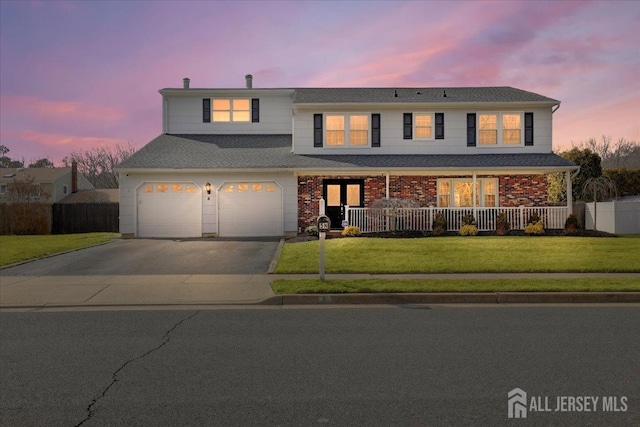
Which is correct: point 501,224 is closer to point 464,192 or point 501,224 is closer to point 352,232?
point 464,192

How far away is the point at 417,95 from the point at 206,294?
1809 centimetres

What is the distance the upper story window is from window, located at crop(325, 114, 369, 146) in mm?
1965

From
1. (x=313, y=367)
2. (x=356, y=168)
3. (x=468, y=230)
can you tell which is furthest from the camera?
(x=356, y=168)

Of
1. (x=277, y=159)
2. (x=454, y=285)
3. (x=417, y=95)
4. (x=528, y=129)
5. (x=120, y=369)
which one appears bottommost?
(x=120, y=369)

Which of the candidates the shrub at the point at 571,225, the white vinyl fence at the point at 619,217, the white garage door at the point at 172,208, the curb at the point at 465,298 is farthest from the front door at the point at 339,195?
the curb at the point at 465,298

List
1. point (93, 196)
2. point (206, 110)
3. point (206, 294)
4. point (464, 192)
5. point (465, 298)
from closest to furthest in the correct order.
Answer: point (465, 298) < point (206, 294) < point (464, 192) < point (206, 110) < point (93, 196)

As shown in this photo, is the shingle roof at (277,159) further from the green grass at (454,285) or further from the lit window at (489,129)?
the green grass at (454,285)

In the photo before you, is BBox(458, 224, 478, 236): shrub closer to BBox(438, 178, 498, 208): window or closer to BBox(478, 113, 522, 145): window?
BBox(438, 178, 498, 208): window

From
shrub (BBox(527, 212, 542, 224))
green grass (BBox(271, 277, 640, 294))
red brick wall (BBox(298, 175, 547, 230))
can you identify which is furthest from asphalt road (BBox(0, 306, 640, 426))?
red brick wall (BBox(298, 175, 547, 230))

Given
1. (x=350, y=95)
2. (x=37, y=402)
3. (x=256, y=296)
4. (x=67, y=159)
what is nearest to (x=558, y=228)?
(x=350, y=95)

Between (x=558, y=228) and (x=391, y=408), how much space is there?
19590mm

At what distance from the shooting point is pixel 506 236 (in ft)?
63.8

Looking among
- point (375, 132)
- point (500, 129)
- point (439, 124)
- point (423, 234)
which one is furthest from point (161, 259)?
point (500, 129)

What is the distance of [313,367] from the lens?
536 centimetres
